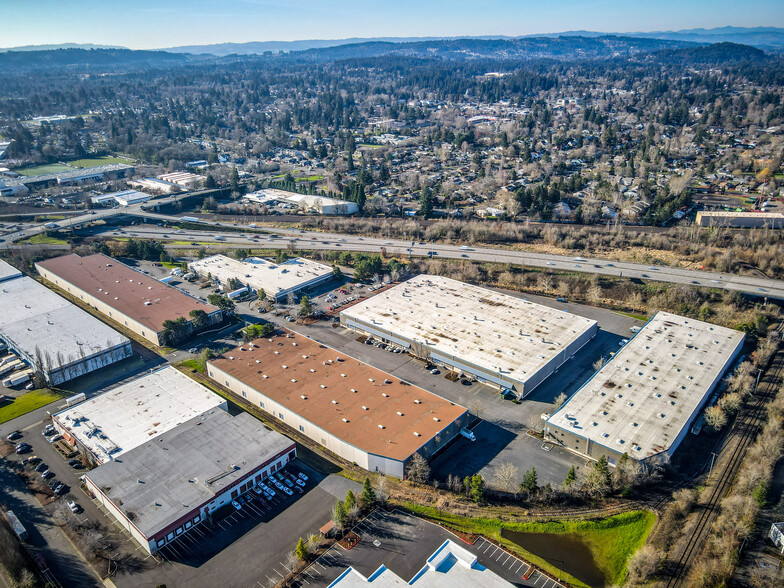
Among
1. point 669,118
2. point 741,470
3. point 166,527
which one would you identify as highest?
point 669,118

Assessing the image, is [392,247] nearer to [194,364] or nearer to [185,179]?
[194,364]

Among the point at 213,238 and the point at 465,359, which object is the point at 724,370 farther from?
the point at 213,238

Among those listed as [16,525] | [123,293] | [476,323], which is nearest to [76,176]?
[123,293]

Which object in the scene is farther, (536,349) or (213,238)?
(213,238)

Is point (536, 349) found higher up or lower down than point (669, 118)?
lower down

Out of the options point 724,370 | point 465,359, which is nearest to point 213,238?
point 465,359

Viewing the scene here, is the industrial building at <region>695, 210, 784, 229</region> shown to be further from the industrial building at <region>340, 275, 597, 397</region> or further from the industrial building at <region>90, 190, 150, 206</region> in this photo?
the industrial building at <region>90, 190, 150, 206</region>

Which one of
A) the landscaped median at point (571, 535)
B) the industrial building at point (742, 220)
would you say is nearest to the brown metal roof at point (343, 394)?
the landscaped median at point (571, 535)
